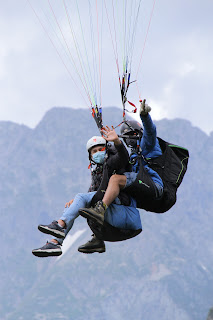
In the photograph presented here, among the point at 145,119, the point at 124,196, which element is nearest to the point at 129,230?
the point at 124,196

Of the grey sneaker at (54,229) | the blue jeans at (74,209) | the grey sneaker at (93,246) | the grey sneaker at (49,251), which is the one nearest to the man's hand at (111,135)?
the blue jeans at (74,209)

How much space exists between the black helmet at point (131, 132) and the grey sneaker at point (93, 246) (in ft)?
7.16

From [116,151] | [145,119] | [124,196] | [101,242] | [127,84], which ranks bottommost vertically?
[101,242]

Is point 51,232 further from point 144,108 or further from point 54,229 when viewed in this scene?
point 144,108

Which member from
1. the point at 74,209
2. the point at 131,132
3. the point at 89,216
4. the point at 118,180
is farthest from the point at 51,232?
the point at 131,132

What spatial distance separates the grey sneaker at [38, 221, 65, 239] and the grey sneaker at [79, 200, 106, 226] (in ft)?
1.68

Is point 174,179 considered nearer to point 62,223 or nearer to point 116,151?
point 116,151

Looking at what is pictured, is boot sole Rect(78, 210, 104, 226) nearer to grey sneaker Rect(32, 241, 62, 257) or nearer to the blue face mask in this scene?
grey sneaker Rect(32, 241, 62, 257)

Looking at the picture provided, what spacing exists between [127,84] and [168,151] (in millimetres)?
1819

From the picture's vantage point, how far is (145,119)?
418 inches

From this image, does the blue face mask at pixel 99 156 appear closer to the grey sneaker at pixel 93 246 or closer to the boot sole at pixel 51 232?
the boot sole at pixel 51 232

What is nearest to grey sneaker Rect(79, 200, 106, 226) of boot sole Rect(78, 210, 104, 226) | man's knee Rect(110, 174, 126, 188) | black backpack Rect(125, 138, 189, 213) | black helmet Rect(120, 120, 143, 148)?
boot sole Rect(78, 210, 104, 226)

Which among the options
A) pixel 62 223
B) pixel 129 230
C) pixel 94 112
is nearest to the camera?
pixel 62 223

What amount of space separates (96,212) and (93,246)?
186cm
